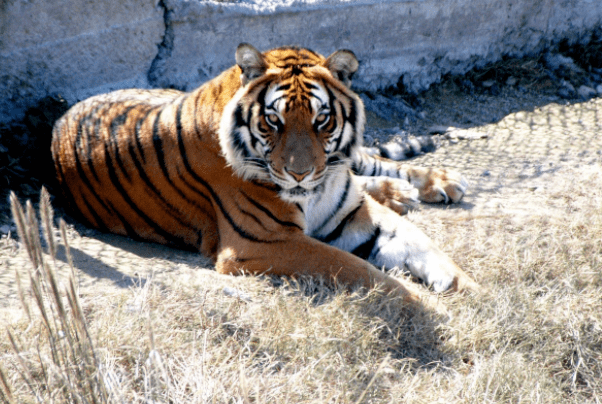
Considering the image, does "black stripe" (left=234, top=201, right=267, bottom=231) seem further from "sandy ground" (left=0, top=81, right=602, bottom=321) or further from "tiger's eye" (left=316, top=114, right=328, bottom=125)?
"tiger's eye" (left=316, top=114, right=328, bottom=125)

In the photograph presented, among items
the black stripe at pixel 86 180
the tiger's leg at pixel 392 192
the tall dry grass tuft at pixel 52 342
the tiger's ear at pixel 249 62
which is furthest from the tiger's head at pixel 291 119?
the tall dry grass tuft at pixel 52 342

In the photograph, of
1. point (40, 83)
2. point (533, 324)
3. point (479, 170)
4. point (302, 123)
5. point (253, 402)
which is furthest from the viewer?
point (479, 170)

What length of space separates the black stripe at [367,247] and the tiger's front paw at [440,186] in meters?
0.70

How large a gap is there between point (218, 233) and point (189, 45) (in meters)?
1.85

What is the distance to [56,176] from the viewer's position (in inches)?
141

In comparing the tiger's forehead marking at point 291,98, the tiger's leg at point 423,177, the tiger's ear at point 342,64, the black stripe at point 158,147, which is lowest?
the tiger's leg at point 423,177

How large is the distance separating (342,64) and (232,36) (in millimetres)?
1860

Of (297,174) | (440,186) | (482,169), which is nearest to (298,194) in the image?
(297,174)

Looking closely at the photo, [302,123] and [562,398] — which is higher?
[302,123]

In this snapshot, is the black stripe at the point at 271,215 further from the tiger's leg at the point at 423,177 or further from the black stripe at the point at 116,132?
the tiger's leg at the point at 423,177

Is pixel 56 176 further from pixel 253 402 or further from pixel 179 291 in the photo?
pixel 253 402

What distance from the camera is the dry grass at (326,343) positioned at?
2.00 metres

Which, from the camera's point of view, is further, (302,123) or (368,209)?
(368,209)

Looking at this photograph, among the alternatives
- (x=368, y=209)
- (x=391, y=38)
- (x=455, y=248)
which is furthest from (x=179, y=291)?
(x=391, y=38)
